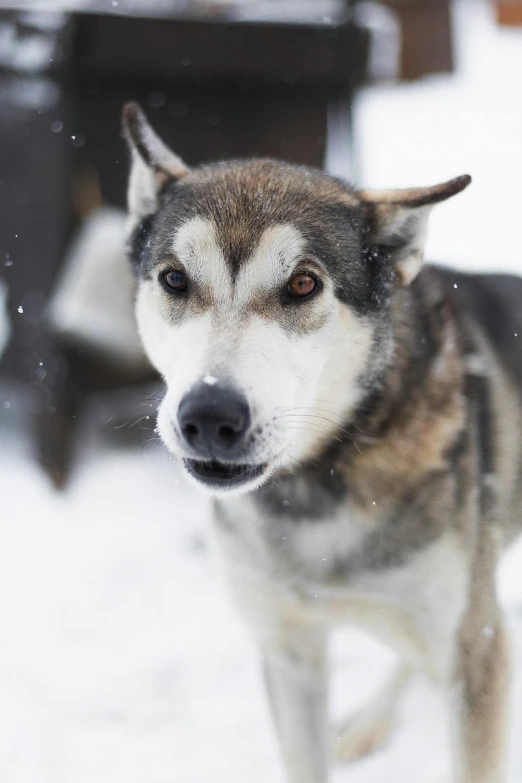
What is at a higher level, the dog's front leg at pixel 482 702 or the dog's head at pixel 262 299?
the dog's head at pixel 262 299

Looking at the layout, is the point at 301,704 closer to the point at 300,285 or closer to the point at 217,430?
the point at 217,430

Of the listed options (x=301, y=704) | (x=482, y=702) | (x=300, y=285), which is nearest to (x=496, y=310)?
(x=300, y=285)

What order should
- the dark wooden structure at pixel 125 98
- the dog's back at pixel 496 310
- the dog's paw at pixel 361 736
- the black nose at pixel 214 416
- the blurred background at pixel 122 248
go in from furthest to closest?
the dark wooden structure at pixel 125 98, the blurred background at pixel 122 248, the dog's paw at pixel 361 736, the dog's back at pixel 496 310, the black nose at pixel 214 416

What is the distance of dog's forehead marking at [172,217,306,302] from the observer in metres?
1.56

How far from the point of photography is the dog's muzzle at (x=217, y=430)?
1.36m

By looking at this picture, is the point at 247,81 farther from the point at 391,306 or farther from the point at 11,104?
the point at 391,306

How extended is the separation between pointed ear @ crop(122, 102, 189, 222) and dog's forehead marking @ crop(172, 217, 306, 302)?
342 millimetres

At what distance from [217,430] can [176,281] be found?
415 millimetres

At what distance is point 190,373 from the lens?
1.42 metres

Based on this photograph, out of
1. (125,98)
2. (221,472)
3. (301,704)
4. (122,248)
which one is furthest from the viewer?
(125,98)

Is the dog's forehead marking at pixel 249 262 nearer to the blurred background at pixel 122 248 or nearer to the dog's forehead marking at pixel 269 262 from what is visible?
the dog's forehead marking at pixel 269 262

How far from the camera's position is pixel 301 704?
207 cm

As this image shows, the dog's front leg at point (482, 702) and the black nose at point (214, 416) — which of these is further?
the dog's front leg at point (482, 702)

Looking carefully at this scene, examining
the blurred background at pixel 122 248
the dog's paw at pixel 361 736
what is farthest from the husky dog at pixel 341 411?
the blurred background at pixel 122 248
